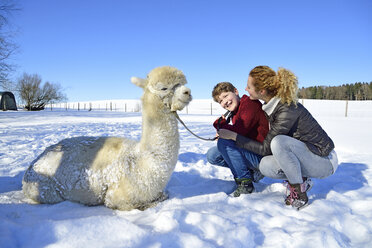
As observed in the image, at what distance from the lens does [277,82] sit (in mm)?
2305

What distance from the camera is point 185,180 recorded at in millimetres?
3242

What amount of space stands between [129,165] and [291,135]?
1.63 m

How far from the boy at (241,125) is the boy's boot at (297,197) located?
0.47m

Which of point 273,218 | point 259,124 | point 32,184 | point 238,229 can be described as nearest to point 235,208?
point 273,218

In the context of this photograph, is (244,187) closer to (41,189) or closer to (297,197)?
(297,197)

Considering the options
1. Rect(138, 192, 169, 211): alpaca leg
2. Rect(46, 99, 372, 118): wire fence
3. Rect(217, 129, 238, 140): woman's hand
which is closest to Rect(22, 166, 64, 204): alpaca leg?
Rect(138, 192, 169, 211): alpaca leg

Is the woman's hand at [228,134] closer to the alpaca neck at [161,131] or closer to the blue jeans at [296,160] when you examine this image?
the blue jeans at [296,160]

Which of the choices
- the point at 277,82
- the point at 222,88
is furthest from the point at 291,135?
the point at 222,88

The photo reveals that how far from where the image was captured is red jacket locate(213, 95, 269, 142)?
2691 millimetres

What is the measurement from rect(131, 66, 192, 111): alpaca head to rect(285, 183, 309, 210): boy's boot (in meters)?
1.33

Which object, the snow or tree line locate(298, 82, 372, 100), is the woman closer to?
the snow

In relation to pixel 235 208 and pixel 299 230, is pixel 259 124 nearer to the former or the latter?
pixel 235 208

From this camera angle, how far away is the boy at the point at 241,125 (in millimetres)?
2705

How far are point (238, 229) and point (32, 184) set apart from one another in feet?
6.66
